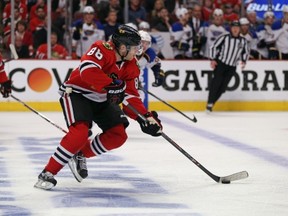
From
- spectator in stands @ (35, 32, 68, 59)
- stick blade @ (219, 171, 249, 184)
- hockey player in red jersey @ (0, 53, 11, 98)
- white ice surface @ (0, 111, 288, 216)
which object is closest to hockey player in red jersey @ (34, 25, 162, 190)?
white ice surface @ (0, 111, 288, 216)

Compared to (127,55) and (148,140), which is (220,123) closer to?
(148,140)

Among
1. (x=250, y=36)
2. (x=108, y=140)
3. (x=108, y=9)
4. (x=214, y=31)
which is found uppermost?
(x=108, y=140)

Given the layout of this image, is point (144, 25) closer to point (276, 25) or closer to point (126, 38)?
point (276, 25)

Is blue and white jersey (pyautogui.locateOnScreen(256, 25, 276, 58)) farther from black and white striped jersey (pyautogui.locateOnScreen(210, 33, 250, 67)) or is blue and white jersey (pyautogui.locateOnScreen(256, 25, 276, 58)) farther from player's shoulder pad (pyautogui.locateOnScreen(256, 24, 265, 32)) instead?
black and white striped jersey (pyautogui.locateOnScreen(210, 33, 250, 67))

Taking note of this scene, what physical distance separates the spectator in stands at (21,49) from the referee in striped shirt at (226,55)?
2.52 m

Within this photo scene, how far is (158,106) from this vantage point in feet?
42.0

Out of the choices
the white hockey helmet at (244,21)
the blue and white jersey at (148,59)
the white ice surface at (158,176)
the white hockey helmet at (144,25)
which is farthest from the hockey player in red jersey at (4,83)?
the white hockey helmet at (244,21)

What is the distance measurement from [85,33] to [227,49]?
6.49 ft

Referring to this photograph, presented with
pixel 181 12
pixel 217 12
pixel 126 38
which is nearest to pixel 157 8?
pixel 181 12

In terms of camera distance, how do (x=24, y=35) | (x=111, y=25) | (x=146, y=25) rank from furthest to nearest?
(x=111, y=25), (x=24, y=35), (x=146, y=25)

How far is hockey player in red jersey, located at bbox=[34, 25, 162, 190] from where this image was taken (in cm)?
536

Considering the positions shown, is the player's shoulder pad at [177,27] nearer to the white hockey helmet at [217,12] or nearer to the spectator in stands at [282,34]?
the white hockey helmet at [217,12]

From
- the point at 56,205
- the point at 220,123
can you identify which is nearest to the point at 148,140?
the point at 220,123

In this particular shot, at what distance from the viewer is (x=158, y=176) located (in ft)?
20.2
